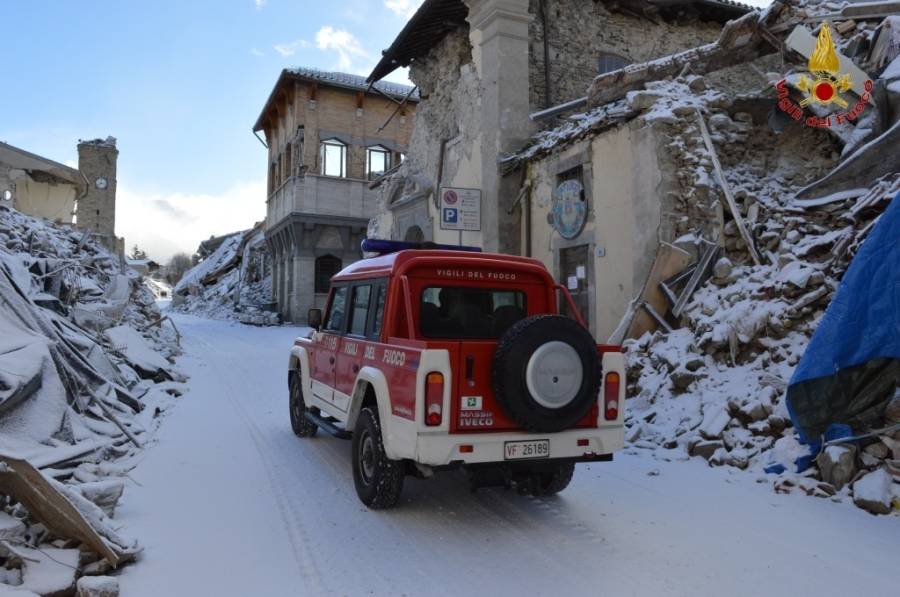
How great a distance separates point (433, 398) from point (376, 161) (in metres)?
28.4

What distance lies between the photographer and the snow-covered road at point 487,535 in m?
3.73

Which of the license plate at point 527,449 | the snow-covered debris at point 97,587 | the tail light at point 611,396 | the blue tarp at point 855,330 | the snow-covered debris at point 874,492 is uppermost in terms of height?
the blue tarp at point 855,330

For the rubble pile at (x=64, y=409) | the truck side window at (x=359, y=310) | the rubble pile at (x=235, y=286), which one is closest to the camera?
the rubble pile at (x=64, y=409)

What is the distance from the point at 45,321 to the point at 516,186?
939cm

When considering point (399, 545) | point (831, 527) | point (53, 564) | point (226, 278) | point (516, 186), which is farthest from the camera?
point (226, 278)

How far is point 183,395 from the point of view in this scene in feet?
34.0

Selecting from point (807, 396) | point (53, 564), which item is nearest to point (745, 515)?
point (807, 396)

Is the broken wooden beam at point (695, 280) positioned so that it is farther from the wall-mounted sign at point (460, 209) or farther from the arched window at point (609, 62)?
the arched window at point (609, 62)

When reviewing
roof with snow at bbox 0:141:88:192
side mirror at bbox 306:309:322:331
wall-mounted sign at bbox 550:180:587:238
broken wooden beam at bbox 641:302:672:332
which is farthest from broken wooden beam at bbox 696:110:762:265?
roof with snow at bbox 0:141:88:192

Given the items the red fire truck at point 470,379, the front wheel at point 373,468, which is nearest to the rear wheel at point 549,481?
the red fire truck at point 470,379

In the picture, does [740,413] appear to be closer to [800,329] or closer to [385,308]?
[800,329]

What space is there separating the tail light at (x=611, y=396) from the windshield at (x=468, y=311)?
1.05 m

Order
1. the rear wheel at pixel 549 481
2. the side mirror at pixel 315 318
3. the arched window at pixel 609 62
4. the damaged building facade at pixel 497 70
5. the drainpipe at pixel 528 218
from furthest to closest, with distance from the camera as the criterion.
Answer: the arched window at pixel 609 62 < the damaged building facade at pixel 497 70 < the drainpipe at pixel 528 218 < the side mirror at pixel 315 318 < the rear wheel at pixel 549 481

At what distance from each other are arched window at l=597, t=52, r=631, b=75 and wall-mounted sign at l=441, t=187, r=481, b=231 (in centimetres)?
663
